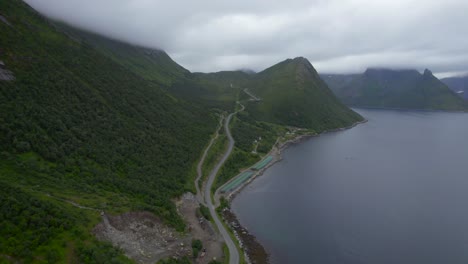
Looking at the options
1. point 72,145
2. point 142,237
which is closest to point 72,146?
point 72,145

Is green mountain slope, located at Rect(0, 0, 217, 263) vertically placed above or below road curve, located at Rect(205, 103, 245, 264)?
above

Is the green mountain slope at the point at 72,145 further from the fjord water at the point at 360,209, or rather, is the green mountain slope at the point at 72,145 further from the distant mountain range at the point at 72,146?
the fjord water at the point at 360,209

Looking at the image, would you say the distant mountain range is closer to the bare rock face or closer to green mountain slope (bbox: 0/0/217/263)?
green mountain slope (bbox: 0/0/217/263)

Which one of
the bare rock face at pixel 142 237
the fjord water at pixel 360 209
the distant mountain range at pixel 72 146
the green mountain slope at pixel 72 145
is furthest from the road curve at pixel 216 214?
the bare rock face at pixel 142 237

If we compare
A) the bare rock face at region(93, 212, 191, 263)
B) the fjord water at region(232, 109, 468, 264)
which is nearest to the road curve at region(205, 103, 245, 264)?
the fjord water at region(232, 109, 468, 264)

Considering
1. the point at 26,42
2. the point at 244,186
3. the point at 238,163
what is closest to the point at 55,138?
the point at 26,42

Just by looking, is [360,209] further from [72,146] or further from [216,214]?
[72,146]
